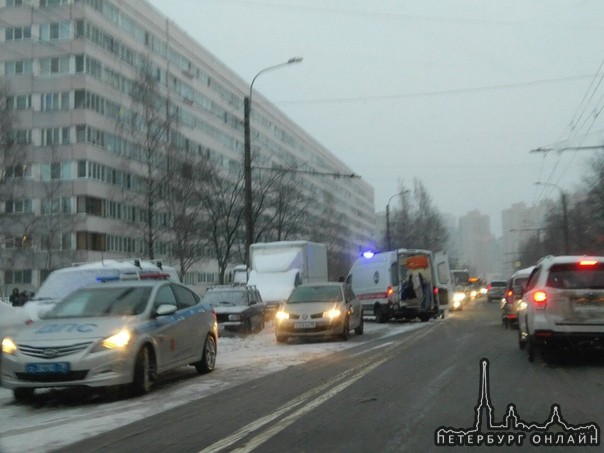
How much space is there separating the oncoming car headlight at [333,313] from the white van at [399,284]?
10508 millimetres

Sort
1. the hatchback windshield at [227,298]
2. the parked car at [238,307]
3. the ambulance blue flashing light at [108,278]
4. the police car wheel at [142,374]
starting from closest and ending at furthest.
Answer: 1. the police car wheel at [142,374]
2. the ambulance blue flashing light at [108,278]
3. the parked car at [238,307]
4. the hatchback windshield at [227,298]

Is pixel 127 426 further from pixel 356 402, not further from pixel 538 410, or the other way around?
pixel 538 410

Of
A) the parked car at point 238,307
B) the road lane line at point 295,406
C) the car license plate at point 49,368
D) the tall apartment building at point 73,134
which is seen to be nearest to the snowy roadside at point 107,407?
the car license plate at point 49,368

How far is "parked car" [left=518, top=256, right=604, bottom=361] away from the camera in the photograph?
1244 cm

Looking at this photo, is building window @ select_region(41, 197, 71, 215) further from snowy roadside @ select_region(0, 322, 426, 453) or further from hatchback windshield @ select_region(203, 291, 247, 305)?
snowy roadside @ select_region(0, 322, 426, 453)

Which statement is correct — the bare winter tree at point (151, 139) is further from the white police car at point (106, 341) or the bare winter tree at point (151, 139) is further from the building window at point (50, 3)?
the white police car at point (106, 341)

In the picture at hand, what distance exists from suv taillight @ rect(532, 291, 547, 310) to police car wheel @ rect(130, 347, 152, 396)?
652 cm

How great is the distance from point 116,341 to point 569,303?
7.32 m

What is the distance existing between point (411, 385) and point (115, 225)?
51.9 m

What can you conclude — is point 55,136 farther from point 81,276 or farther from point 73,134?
point 81,276

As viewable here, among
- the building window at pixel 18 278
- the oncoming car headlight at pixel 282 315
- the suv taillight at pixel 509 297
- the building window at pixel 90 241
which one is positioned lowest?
the oncoming car headlight at pixel 282 315

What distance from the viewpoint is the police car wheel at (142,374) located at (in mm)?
10445

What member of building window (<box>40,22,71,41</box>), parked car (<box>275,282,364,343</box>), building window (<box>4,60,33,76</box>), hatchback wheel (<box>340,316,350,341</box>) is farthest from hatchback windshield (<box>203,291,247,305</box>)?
building window (<box>4,60,33,76</box>)

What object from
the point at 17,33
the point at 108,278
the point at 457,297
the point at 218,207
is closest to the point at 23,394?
the point at 108,278
